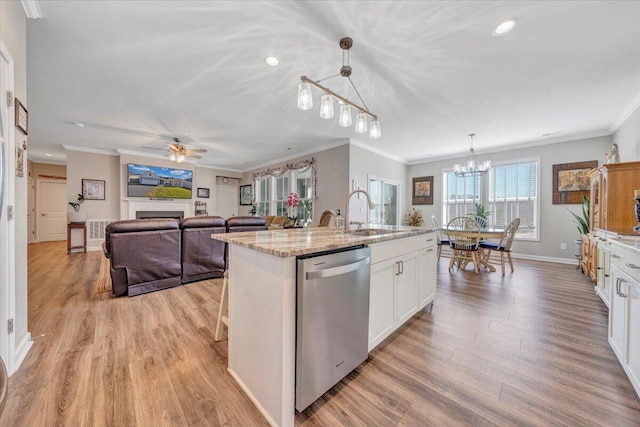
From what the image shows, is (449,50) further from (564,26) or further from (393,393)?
(393,393)

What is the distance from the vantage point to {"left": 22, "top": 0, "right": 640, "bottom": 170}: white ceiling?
1860mm

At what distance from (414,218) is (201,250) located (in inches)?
216

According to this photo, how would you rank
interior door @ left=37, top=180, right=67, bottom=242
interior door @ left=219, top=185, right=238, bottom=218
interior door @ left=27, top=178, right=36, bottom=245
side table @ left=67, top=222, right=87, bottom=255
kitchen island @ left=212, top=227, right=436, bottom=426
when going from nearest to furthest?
kitchen island @ left=212, top=227, right=436, bottom=426
side table @ left=67, top=222, right=87, bottom=255
interior door @ left=27, top=178, right=36, bottom=245
interior door @ left=37, top=180, right=67, bottom=242
interior door @ left=219, top=185, right=238, bottom=218

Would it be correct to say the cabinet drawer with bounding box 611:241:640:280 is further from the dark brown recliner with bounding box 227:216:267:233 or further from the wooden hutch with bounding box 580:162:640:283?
the dark brown recliner with bounding box 227:216:267:233

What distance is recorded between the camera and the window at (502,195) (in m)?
5.31

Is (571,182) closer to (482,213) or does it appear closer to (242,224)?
(482,213)

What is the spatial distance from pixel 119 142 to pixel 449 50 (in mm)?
6576

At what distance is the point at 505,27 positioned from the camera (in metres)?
1.95

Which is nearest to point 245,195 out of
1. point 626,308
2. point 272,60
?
point 272,60

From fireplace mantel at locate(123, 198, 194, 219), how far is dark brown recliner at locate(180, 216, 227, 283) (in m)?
4.23

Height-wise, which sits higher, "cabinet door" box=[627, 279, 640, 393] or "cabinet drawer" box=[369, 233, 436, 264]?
"cabinet drawer" box=[369, 233, 436, 264]

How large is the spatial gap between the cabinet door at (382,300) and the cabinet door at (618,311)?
4.70ft

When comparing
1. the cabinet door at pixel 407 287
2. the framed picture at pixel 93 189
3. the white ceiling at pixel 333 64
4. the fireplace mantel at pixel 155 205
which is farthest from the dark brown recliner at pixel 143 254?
the framed picture at pixel 93 189

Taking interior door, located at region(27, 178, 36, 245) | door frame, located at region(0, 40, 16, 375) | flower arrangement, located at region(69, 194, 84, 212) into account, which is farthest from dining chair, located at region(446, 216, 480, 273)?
interior door, located at region(27, 178, 36, 245)
